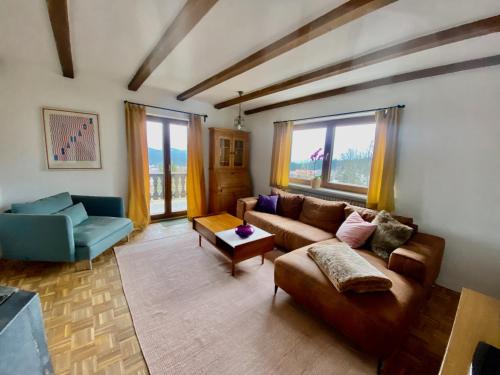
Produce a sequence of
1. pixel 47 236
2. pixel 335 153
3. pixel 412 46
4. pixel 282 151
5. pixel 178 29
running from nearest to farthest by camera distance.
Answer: pixel 178 29 → pixel 412 46 → pixel 47 236 → pixel 335 153 → pixel 282 151

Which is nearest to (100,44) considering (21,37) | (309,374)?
(21,37)

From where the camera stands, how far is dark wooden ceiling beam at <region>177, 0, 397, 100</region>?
1200mm

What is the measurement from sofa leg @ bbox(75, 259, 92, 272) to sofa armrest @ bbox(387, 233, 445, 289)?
294 centimetres

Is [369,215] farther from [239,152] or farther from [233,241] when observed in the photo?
[239,152]

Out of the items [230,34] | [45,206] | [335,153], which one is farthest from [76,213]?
[335,153]

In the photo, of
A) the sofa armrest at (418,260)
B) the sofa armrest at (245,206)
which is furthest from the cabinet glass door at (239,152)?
the sofa armrest at (418,260)

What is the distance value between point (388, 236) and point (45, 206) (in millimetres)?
3678

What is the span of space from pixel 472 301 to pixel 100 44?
334 cm

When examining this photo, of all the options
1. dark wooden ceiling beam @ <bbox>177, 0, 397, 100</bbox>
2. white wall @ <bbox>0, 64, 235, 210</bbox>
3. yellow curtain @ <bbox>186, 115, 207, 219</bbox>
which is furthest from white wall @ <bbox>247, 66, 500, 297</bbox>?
white wall @ <bbox>0, 64, 235, 210</bbox>

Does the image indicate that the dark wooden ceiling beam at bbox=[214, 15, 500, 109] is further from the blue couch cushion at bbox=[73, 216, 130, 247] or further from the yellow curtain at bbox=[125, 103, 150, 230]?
the blue couch cushion at bbox=[73, 216, 130, 247]

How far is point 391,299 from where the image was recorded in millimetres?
1362

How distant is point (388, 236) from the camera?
202cm

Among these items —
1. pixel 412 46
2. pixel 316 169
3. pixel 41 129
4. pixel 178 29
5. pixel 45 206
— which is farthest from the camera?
pixel 316 169

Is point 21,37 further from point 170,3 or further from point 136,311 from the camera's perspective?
point 136,311
